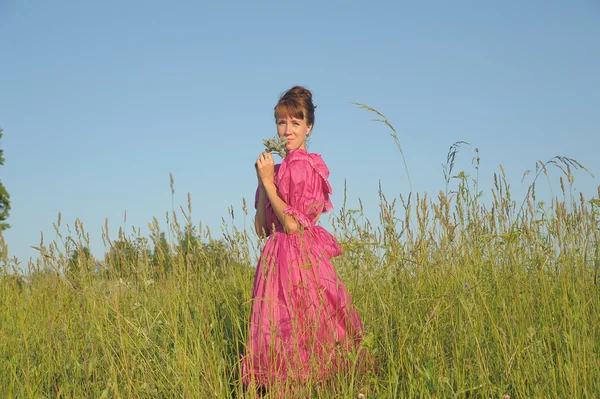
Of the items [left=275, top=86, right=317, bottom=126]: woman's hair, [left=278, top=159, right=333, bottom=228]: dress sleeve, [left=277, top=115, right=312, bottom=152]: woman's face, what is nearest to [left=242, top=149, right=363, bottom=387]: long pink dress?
[left=278, top=159, right=333, bottom=228]: dress sleeve

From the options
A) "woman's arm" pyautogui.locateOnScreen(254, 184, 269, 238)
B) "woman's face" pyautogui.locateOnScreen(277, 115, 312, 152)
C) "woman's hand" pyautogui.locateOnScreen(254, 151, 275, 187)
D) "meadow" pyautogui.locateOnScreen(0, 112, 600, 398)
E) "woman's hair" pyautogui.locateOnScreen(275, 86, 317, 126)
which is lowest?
"meadow" pyautogui.locateOnScreen(0, 112, 600, 398)

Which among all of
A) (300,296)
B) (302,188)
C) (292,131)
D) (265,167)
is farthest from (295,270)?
(292,131)

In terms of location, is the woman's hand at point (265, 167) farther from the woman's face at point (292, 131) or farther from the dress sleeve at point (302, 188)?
the woman's face at point (292, 131)

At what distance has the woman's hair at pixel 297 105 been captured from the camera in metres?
3.49

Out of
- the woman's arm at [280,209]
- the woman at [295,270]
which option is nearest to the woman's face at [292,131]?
the woman at [295,270]

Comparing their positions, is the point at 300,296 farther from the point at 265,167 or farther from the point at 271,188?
the point at 265,167

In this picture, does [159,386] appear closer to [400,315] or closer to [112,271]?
[112,271]

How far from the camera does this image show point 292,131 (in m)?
3.43

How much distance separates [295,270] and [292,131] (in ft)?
3.05

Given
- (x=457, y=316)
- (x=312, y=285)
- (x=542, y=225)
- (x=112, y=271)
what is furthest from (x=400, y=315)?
(x=112, y=271)

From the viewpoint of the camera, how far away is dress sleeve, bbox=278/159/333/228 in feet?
10.3

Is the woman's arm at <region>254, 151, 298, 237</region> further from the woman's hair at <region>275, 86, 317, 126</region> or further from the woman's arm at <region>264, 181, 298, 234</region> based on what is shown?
the woman's hair at <region>275, 86, 317, 126</region>

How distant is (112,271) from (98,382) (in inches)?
25.8

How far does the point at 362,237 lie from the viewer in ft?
11.0
